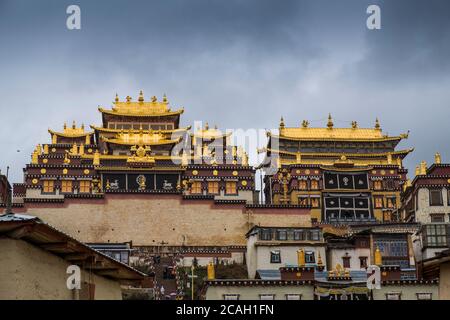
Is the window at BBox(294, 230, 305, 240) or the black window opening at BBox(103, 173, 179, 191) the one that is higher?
the black window opening at BBox(103, 173, 179, 191)

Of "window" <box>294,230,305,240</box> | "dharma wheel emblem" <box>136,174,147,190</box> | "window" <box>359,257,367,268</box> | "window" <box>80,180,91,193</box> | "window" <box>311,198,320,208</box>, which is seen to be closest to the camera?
"window" <box>359,257,367,268</box>

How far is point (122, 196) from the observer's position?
75.9 metres

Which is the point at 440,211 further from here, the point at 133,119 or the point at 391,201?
the point at 133,119

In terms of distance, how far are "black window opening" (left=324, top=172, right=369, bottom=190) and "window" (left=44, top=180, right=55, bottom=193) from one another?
29.8 metres

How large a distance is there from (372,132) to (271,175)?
16.5m

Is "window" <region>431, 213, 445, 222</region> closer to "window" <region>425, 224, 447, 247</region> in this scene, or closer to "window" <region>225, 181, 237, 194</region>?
"window" <region>425, 224, 447, 247</region>

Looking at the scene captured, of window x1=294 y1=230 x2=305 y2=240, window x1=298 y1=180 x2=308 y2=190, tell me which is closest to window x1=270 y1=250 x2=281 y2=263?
window x1=294 y1=230 x2=305 y2=240

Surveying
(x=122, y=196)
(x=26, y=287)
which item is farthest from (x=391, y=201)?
(x=26, y=287)

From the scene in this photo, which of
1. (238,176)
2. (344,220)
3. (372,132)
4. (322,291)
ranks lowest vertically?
(322,291)

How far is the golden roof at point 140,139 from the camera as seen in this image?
91.7 metres

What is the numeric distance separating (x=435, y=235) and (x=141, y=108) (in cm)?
4723

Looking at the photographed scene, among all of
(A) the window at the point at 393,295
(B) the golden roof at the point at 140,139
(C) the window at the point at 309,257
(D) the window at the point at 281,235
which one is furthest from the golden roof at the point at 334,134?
(A) the window at the point at 393,295

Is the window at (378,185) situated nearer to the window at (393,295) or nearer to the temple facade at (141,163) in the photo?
the temple facade at (141,163)

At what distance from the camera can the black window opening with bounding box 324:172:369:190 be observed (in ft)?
290
